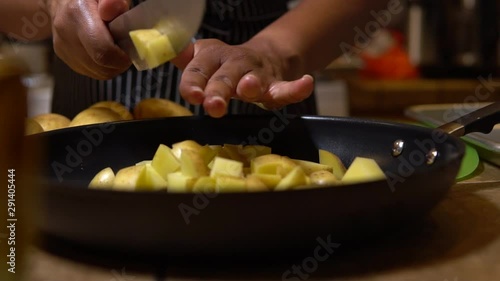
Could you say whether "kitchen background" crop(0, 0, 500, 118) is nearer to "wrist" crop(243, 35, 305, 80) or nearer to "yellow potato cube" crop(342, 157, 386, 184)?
"wrist" crop(243, 35, 305, 80)

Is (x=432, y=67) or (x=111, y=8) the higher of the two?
(x=111, y=8)

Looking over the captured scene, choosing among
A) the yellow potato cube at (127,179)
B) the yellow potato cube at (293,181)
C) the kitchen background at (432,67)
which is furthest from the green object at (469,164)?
the kitchen background at (432,67)

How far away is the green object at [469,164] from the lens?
3.08ft

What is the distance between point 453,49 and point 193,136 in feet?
6.51

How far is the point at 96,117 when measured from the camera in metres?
0.99

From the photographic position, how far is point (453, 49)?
2646 millimetres

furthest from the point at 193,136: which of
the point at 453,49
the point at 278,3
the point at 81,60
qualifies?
the point at 453,49

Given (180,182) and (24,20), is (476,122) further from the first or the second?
(24,20)

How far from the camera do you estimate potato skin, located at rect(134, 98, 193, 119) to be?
41.6 inches

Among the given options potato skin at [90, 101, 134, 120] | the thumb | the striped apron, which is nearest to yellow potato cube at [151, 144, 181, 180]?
the thumb

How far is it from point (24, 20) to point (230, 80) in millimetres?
563

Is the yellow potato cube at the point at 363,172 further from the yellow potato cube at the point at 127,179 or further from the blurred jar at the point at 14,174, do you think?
the blurred jar at the point at 14,174

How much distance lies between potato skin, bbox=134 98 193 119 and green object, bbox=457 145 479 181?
45 cm

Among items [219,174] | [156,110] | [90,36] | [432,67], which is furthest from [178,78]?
[432,67]
